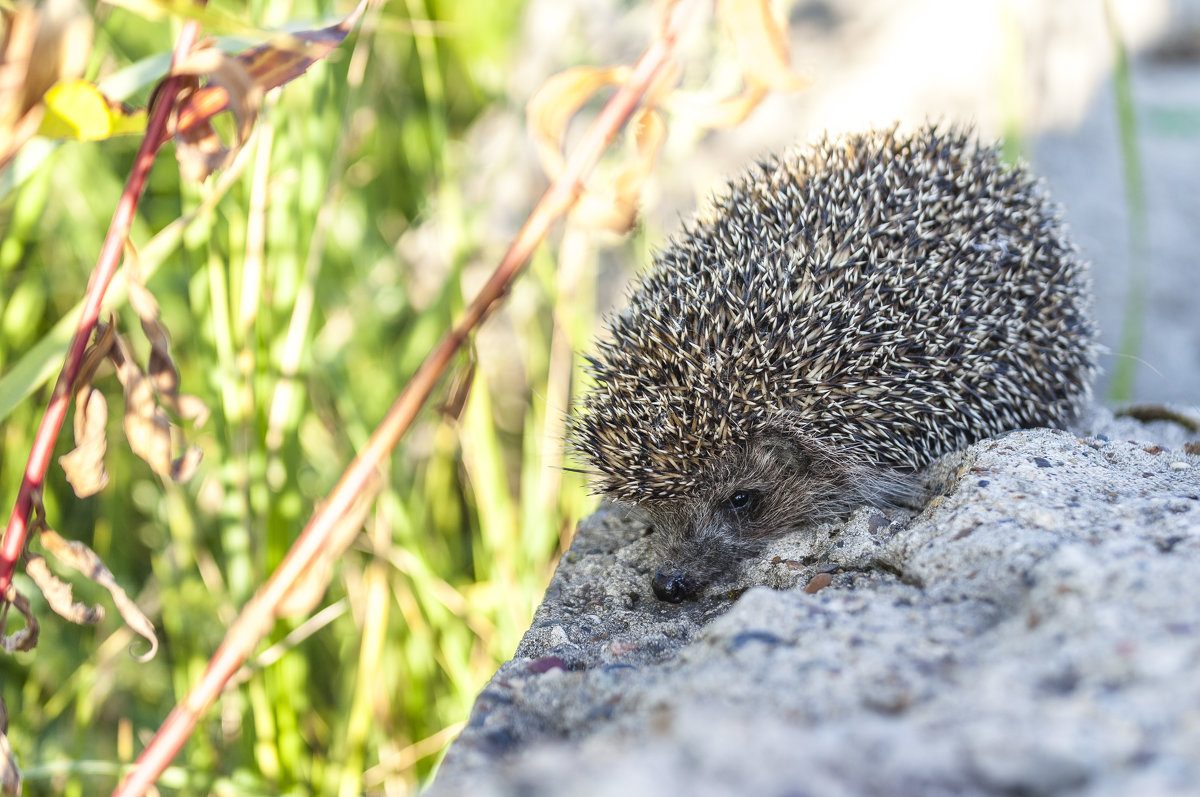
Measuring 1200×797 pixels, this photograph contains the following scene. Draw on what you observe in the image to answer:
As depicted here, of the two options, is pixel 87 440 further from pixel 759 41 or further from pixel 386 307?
pixel 386 307

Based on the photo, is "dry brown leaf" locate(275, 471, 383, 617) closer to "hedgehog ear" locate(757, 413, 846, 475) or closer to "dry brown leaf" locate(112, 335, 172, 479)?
"dry brown leaf" locate(112, 335, 172, 479)

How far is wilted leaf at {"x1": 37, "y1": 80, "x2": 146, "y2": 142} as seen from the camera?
1.58 metres

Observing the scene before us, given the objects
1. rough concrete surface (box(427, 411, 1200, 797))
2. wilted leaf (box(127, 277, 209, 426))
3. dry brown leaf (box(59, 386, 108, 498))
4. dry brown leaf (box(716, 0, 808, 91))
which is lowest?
rough concrete surface (box(427, 411, 1200, 797))

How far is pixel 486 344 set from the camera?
6211 millimetres

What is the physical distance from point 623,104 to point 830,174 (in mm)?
1769

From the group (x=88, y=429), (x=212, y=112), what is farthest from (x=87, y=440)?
(x=212, y=112)

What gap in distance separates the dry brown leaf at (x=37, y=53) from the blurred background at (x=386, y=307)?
0.24 meters

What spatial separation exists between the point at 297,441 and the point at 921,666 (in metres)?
2.18

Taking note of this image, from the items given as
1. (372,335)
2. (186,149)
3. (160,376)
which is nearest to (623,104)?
(186,149)

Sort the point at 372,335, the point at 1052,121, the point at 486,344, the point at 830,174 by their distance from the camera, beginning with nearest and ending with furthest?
the point at 830,174 < the point at 372,335 < the point at 486,344 < the point at 1052,121

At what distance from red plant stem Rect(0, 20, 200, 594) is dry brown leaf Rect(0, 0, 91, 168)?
0.70 feet

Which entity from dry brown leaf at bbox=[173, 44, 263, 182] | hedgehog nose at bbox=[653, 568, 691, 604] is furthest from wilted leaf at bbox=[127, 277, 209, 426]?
hedgehog nose at bbox=[653, 568, 691, 604]

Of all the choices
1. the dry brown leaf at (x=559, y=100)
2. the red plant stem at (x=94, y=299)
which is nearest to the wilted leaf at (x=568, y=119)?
the dry brown leaf at (x=559, y=100)

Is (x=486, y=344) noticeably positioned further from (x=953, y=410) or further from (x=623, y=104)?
(x=623, y=104)
